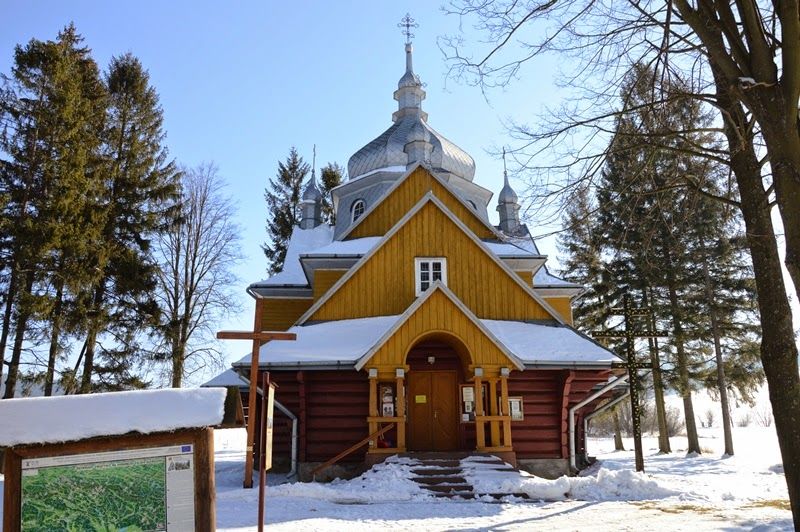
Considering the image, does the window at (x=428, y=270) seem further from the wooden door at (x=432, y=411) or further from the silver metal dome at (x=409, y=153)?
the silver metal dome at (x=409, y=153)

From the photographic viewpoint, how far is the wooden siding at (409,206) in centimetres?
1919

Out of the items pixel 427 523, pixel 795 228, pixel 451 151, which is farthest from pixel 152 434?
pixel 451 151

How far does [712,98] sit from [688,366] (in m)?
19.7

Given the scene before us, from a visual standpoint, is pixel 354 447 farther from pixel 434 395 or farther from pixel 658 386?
pixel 658 386

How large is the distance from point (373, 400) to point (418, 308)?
2159mm

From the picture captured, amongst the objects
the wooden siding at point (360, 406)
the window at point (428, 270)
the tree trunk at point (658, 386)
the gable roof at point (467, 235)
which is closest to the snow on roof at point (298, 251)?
the gable roof at point (467, 235)

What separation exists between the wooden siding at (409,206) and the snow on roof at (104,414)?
14.3 metres

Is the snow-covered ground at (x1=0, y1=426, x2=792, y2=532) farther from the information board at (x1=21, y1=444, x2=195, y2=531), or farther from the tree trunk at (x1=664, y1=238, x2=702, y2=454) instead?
the tree trunk at (x1=664, y1=238, x2=702, y2=454)

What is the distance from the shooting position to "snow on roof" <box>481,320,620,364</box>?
1423cm

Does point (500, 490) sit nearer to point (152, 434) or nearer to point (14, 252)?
point (152, 434)

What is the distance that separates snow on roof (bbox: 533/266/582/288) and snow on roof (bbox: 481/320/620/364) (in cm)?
356

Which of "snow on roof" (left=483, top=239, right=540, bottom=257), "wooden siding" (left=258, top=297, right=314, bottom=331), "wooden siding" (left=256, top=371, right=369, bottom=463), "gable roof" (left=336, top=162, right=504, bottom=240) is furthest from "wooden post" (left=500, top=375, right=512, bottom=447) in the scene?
"wooden siding" (left=258, top=297, right=314, bottom=331)

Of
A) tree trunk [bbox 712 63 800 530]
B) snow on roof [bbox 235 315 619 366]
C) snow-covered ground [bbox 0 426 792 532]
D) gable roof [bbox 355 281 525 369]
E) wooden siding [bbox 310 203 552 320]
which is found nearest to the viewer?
tree trunk [bbox 712 63 800 530]

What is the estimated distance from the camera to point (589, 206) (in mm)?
9055
